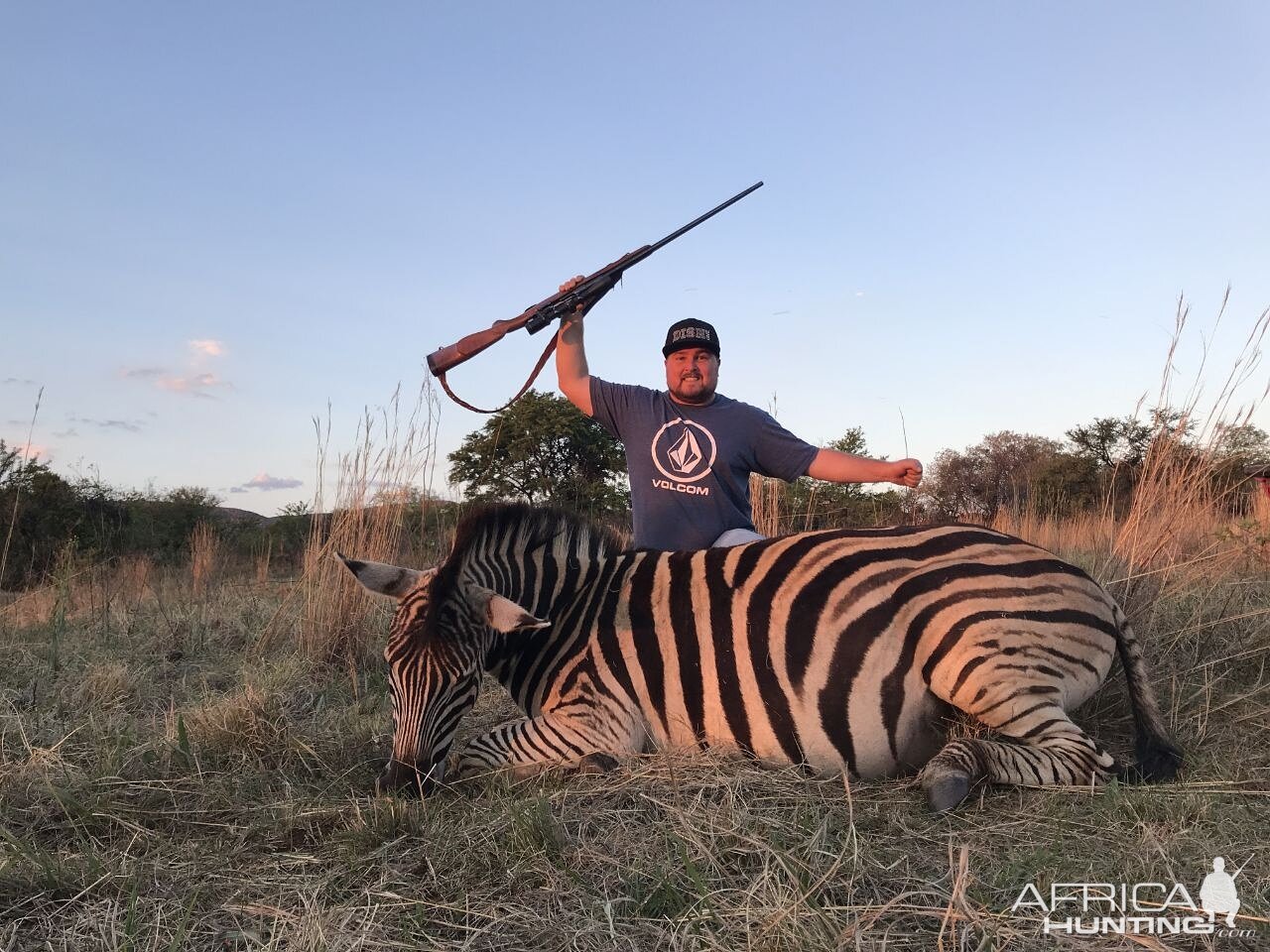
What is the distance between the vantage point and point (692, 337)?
4.25 meters

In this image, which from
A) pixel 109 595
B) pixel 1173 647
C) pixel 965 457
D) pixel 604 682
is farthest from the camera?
pixel 965 457

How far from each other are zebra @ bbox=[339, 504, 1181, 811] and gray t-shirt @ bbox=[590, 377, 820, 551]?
3.58 feet

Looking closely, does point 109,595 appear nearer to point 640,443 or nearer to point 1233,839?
point 640,443

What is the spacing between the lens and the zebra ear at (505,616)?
2.56m

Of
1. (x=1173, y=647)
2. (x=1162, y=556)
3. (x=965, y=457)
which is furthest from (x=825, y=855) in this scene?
(x=965, y=457)

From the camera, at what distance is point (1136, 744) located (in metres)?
2.68

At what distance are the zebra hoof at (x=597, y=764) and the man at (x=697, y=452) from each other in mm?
1516

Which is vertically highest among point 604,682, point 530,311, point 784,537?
point 530,311

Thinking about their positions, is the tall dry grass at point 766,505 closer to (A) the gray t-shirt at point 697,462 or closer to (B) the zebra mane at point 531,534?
(A) the gray t-shirt at point 697,462

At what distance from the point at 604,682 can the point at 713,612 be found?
0.44 meters

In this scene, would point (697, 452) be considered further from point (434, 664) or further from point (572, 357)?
point (434, 664)

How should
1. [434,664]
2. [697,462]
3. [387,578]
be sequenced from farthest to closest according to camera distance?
[697,462]
[387,578]
[434,664]

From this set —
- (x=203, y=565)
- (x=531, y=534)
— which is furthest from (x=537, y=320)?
(x=203, y=565)

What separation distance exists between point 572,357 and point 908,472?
6.09 ft
